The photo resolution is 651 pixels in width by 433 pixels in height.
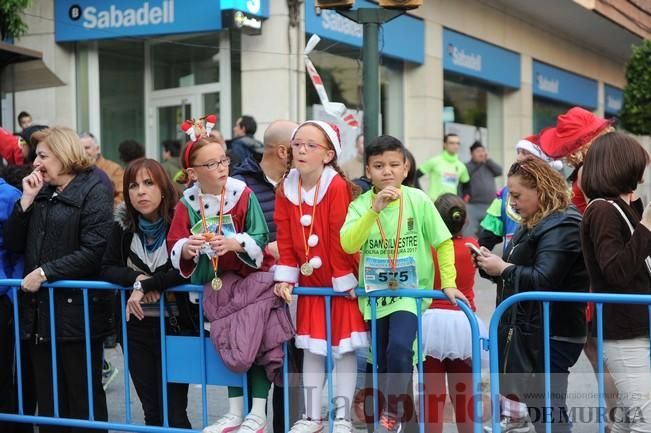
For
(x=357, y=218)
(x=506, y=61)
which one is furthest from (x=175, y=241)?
(x=506, y=61)

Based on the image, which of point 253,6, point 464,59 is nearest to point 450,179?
point 253,6

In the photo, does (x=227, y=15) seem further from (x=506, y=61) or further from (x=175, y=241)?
(x=506, y=61)

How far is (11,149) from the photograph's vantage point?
22.9 feet

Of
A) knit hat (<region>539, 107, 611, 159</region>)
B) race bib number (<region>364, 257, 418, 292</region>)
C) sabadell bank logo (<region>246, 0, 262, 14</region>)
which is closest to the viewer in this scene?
race bib number (<region>364, 257, 418, 292</region>)

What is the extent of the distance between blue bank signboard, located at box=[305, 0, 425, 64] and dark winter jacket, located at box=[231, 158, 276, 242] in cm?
758

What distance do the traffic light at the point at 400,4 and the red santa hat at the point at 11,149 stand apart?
313 cm

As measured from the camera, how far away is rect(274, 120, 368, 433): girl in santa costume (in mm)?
4363

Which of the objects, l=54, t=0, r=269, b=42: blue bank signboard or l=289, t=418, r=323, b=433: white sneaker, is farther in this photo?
l=54, t=0, r=269, b=42: blue bank signboard

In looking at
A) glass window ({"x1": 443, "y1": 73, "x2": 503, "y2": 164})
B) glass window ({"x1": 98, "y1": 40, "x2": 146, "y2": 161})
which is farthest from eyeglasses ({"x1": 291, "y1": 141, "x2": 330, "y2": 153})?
glass window ({"x1": 443, "y1": 73, "x2": 503, "y2": 164})

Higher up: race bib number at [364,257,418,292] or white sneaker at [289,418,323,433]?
race bib number at [364,257,418,292]

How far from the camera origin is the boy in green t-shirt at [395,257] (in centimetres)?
428

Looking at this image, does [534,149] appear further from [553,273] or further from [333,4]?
[553,273]

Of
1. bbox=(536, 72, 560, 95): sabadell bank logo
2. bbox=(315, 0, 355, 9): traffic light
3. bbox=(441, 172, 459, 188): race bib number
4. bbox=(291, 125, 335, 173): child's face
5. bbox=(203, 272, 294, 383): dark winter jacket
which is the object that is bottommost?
bbox=(203, 272, 294, 383): dark winter jacket

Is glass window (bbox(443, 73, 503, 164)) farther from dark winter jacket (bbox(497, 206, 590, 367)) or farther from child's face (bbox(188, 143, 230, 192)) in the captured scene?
child's face (bbox(188, 143, 230, 192))
